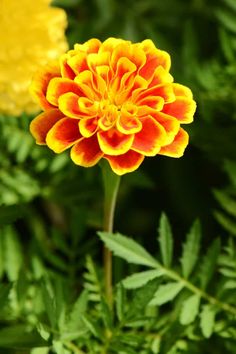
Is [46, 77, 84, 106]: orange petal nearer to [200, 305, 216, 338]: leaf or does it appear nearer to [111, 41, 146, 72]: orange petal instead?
[111, 41, 146, 72]: orange petal

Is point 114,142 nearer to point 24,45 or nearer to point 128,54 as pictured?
point 128,54

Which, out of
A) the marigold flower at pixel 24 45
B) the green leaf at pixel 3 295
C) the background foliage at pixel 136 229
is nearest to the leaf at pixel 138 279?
the background foliage at pixel 136 229

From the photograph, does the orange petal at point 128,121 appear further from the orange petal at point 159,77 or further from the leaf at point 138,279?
the leaf at point 138,279

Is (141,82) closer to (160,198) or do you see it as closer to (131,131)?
(131,131)

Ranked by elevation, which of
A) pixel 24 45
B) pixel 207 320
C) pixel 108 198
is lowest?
pixel 207 320

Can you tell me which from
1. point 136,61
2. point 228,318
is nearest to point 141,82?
point 136,61

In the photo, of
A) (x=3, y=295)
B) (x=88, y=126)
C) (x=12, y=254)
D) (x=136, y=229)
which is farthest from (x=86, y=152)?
(x=136, y=229)

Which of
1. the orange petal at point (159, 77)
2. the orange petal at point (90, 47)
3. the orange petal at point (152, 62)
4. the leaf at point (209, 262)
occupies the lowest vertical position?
the leaf at point (209, 262)
